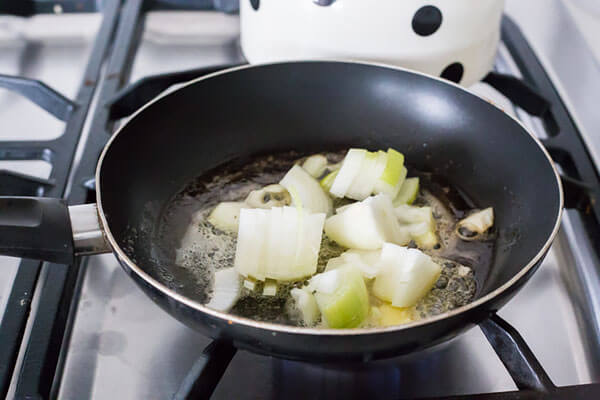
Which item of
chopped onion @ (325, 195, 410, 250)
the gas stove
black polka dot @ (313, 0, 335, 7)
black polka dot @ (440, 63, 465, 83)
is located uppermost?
black polka dot @ (313, 0, 335, 7)

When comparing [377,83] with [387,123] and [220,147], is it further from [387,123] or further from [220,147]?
[220,147]

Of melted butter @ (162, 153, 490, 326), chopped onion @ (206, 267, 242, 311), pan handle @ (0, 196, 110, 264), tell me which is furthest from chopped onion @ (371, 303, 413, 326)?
pan handle @ (0, 196, 110, 264)

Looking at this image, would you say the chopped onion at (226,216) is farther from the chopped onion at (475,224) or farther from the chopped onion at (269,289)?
the chopped onion at (475,224)

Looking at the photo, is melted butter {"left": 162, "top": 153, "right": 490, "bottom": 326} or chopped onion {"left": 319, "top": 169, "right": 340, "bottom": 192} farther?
chopped onion {"left": 319, "top": 169, "right": 340, "bottom": 192}

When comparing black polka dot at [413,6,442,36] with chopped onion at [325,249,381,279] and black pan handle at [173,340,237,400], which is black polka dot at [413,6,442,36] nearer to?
chopped onion at [325,249,381,279]

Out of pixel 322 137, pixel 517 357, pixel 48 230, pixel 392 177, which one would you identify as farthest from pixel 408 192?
pixel 48 230

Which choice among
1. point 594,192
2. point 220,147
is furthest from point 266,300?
point 594,192

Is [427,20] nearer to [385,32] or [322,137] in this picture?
[385,32]
